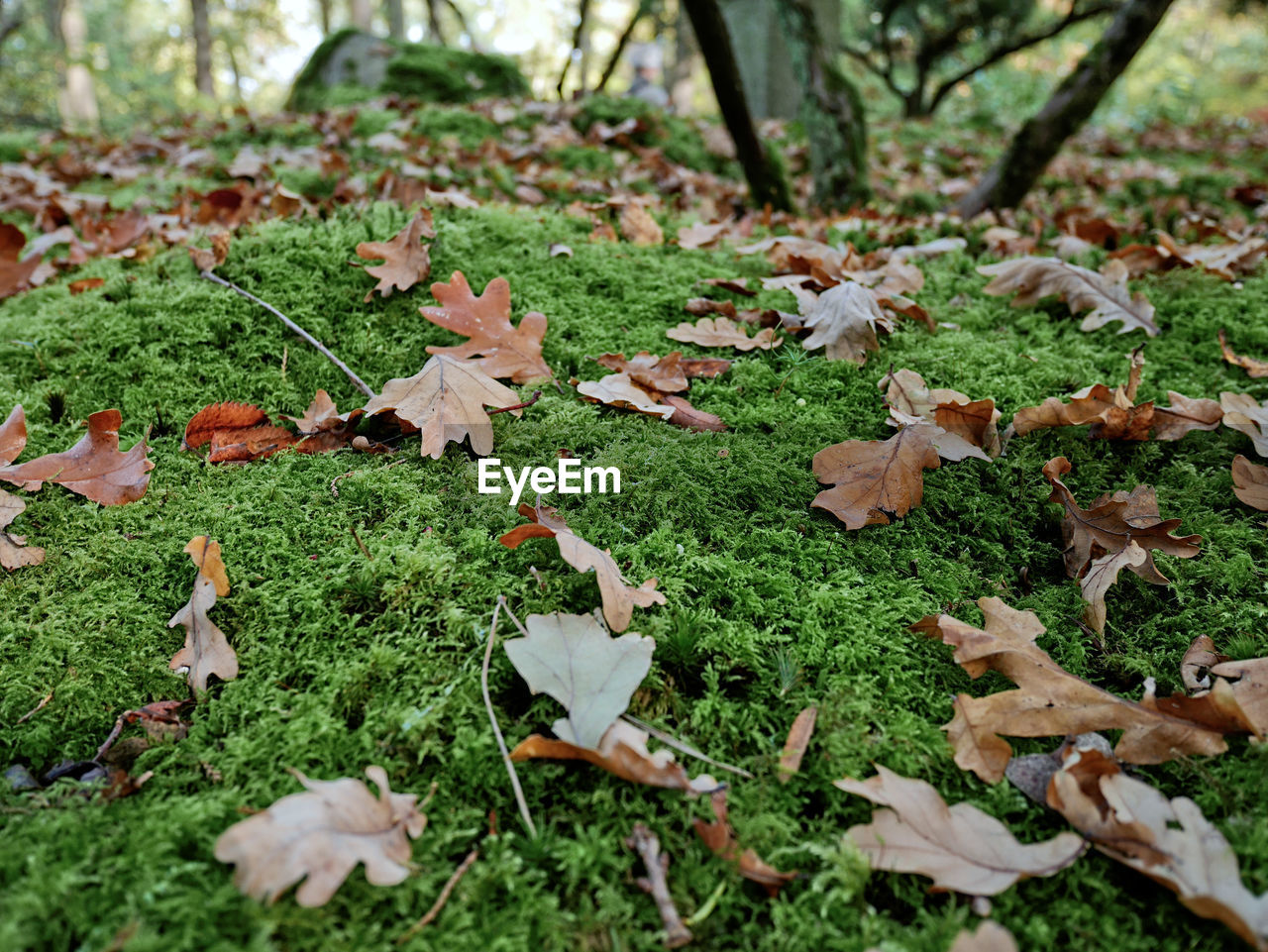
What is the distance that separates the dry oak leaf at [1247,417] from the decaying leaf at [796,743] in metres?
1.43

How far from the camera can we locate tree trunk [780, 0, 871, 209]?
471 centimetres

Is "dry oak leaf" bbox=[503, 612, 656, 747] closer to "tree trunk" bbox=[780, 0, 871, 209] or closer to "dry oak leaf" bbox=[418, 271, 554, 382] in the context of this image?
"dry oak leaf" bbox=[418, 271, 554, 382]

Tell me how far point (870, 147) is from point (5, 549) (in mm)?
7818

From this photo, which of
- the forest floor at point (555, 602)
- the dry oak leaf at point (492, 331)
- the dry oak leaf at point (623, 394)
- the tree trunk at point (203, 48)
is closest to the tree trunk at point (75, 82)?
the tree trunk at point (203, 48)

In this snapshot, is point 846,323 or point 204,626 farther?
point 846,323

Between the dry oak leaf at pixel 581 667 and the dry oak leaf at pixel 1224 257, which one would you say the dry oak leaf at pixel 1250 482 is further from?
the dry oak leaf at pixel 581 667

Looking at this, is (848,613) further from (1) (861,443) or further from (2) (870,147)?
(2) (870,147)

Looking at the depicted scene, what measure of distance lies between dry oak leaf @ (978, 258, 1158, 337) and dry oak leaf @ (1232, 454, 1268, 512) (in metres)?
0.73

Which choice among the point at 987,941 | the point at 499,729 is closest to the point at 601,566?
the point at 499,729

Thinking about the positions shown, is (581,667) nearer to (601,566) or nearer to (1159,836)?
(601,566)

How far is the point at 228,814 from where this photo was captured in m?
1.08

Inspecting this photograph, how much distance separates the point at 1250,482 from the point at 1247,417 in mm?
232

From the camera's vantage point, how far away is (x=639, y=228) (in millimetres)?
3008

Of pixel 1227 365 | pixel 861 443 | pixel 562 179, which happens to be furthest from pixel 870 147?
pixel 861 443
